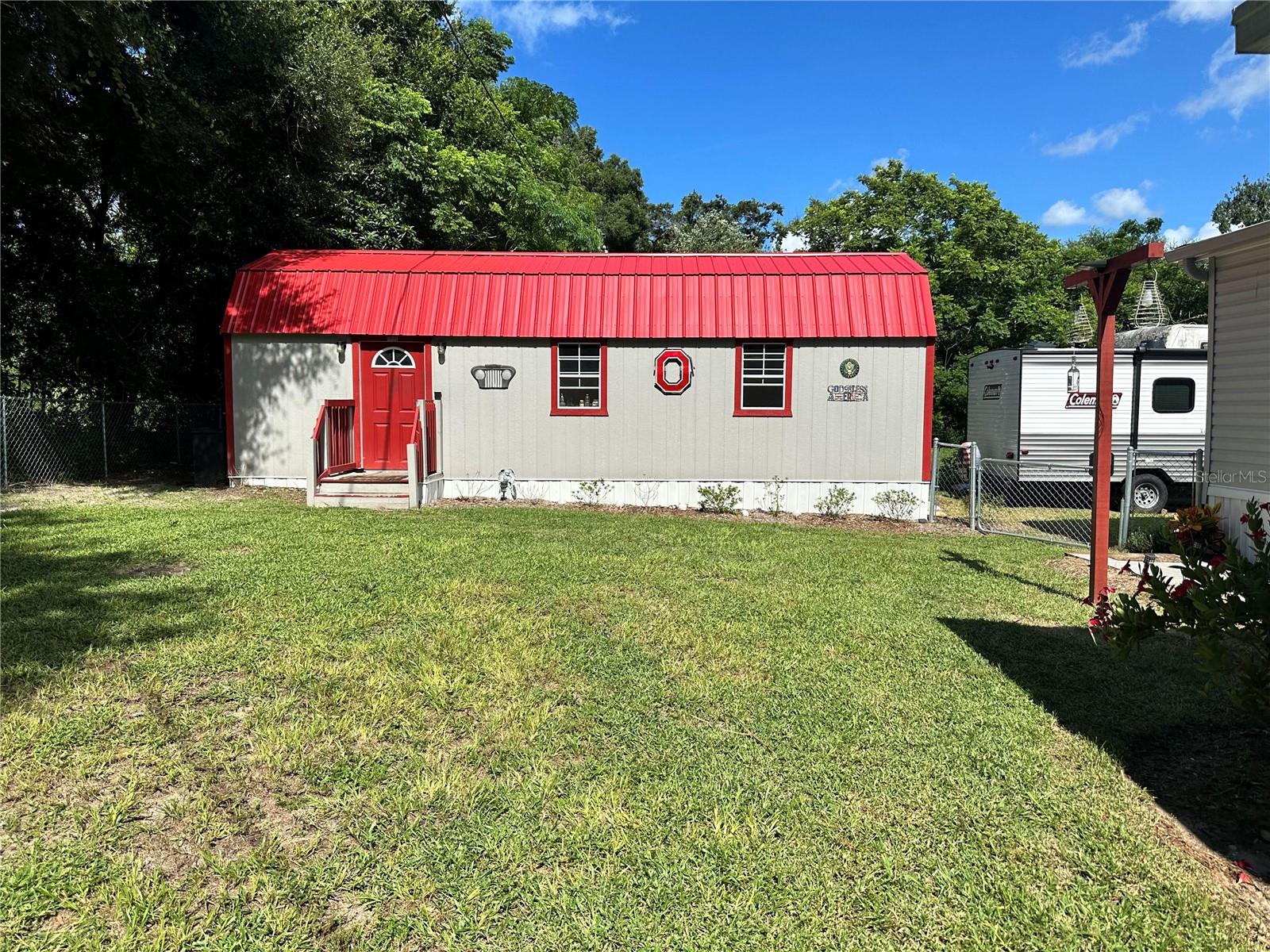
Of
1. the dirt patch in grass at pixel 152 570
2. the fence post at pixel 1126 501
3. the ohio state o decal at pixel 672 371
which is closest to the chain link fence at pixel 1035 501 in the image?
the fence post at pixel 1126 501

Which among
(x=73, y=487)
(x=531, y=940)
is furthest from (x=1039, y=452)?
(x=73, y=487)

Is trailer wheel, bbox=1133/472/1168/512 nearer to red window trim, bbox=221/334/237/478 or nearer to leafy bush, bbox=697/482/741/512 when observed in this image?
leafy bush, bbox=697/482/741/512

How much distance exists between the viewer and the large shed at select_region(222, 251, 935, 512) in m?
10.8

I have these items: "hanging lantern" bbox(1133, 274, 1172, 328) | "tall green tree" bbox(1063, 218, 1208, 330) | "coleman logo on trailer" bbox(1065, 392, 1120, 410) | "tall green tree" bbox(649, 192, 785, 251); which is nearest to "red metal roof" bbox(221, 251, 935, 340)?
"coleman logo on trailer" bbox(1065, 392, 1120, 410)

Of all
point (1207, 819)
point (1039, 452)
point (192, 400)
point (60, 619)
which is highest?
point (192, 400)

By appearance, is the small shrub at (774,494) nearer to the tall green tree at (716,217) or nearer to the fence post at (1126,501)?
the fence post at (1126,501)

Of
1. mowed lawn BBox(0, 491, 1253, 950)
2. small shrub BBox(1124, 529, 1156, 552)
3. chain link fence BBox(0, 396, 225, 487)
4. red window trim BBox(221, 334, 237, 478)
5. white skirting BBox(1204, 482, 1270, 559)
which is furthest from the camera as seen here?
red window trim BBox(221, 334, 237, 478)

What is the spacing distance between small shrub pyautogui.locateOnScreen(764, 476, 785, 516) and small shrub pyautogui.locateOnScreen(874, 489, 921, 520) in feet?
4.89

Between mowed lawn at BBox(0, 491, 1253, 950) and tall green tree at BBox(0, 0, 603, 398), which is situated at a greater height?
tall green tree at BBox(0, 0, 603, 398)

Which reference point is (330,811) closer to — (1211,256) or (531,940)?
(531,940)

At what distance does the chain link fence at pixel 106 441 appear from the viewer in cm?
1039

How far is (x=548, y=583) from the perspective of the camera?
5855 millimetres

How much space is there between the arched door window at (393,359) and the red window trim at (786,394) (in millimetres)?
4945

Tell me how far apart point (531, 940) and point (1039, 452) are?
12120 mm
